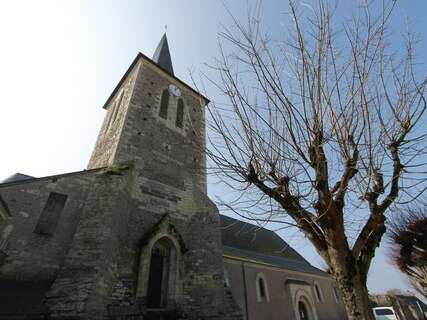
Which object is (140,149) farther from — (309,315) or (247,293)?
(309,315)

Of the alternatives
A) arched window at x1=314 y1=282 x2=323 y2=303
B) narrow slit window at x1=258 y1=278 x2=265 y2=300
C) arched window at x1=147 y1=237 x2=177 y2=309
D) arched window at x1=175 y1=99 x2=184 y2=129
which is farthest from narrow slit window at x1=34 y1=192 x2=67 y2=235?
arched window at x1=314 y1=282 x2=323 y2=303

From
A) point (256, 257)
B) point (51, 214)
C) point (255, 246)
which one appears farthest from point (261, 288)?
point (51, 214)

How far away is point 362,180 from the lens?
364cm

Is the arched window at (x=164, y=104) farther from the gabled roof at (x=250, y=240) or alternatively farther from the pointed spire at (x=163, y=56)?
the gabled roof at (x=250, y=240)

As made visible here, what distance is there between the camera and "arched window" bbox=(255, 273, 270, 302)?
1264 cm

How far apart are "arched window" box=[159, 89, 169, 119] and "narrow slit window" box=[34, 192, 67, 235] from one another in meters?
5.22

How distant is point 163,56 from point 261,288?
1510 cm

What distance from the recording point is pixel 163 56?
16047mm

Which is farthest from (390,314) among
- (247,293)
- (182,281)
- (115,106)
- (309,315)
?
(115,106)

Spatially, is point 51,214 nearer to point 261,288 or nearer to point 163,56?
point 261,288

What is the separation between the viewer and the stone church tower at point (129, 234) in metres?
5.34

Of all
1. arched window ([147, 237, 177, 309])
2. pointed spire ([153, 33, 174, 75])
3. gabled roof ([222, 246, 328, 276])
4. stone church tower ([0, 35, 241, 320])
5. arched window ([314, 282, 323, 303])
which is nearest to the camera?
stone church tower ([0, 35, 241, 320])

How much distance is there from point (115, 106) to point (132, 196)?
20.6ft

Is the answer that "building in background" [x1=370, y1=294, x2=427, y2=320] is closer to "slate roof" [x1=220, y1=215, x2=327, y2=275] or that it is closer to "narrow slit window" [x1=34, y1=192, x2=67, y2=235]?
"slate roof" [x1=220, y1=215, x2=327, y2=275]
